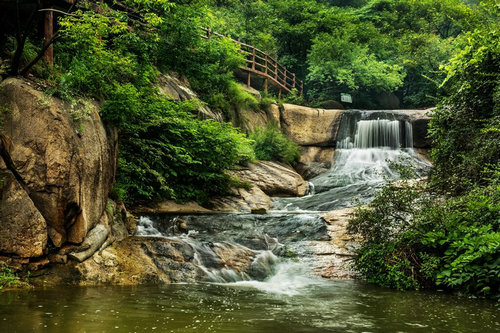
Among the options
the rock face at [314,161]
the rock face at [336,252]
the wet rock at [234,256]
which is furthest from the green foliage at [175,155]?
the rock face at [314,161]

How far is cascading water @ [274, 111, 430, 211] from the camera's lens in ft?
56.5

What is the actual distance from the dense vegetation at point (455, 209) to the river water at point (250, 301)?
1.62 ft

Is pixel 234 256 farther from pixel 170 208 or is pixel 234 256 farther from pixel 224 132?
pixel 224 132

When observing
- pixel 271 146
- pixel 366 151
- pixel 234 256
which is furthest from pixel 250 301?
pixel 366 151

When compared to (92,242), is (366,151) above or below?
above

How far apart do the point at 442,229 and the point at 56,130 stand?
6715 millimetres

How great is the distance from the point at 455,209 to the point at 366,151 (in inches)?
537

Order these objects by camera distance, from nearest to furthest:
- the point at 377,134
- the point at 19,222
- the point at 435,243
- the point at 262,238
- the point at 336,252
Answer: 1. the point at 19,222
2. the point at 435,243
3. the point at 336,252
4. the point at 262,238
5. the point at 377,134

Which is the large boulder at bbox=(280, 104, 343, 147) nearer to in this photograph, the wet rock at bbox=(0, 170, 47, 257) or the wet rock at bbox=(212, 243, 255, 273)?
the wet rock at bbox=(212, 243, 255, 273)

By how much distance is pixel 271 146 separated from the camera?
60.3 feet

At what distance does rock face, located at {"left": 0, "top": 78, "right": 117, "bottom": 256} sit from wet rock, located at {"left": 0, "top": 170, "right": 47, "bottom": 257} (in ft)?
0.04

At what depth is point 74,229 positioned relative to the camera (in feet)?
22.5

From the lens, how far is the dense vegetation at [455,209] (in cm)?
621

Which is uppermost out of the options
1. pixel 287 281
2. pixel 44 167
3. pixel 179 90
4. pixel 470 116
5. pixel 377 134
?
pixel 179 90
